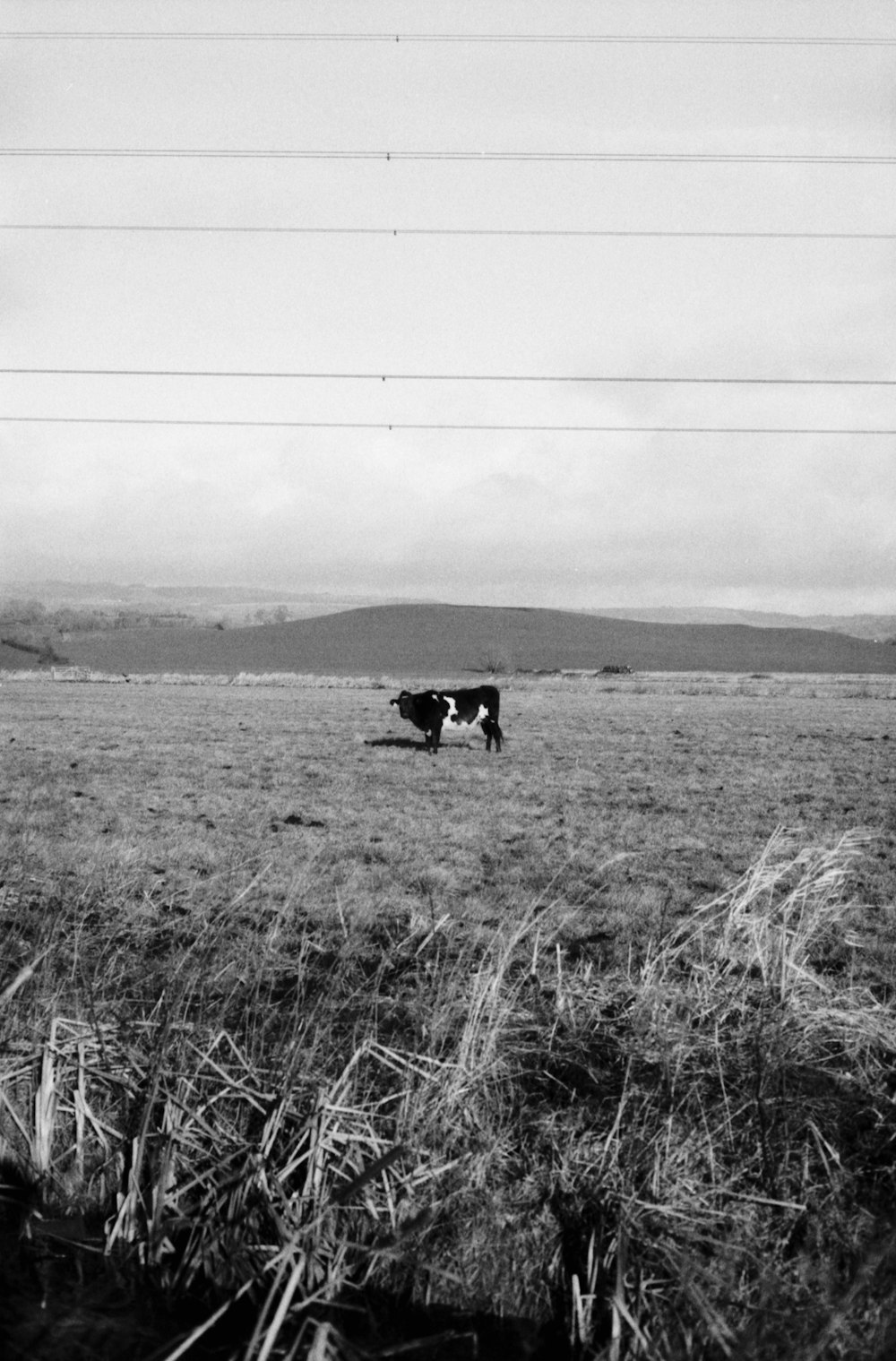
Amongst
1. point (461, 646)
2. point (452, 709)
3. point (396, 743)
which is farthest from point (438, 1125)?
point (461, 646)

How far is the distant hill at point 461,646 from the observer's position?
223 ft

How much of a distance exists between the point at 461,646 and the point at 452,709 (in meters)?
56.2

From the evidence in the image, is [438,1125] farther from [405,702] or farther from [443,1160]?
[405,702]

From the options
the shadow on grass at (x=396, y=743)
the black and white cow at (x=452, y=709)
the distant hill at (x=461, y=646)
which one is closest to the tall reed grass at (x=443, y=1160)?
the shadow on grass at (x=396, y=743)

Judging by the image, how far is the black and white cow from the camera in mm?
20766

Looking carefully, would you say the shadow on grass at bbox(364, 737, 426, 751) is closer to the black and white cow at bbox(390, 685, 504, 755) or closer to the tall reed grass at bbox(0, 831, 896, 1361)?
the black and white cow at bbox(390, 685, 504, 755)

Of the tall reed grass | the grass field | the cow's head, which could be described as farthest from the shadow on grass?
the tall reed grass

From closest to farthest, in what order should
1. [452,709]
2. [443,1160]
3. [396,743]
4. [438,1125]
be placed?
[443,1160] < [438,1125] < [396,743] < [452,709]

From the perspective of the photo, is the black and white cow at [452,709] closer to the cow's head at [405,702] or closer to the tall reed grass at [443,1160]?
the cow's head at [405,702]

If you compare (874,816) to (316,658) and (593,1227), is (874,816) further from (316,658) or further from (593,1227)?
(316,658)

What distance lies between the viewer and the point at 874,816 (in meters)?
12.0

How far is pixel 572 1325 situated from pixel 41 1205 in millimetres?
1882

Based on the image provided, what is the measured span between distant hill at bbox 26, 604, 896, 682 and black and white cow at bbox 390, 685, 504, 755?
1340 inches

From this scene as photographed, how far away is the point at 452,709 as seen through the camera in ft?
71.4
